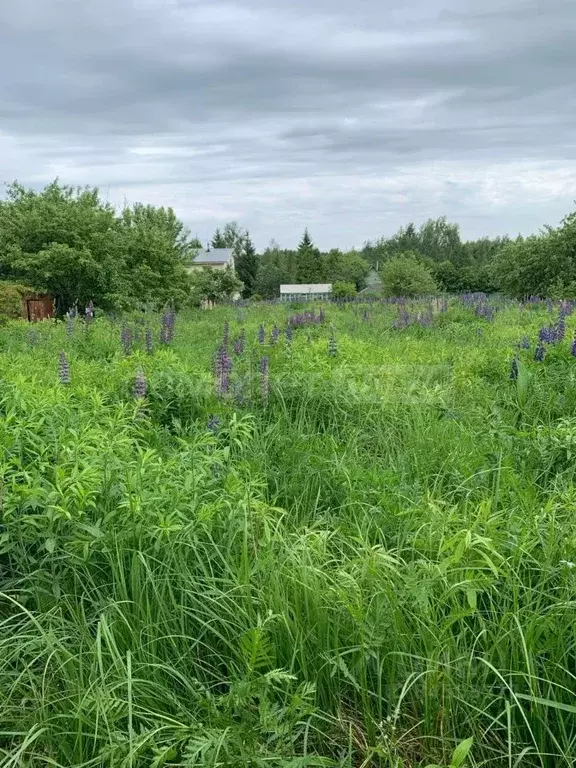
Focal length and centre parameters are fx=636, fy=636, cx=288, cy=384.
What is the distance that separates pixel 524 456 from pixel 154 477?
2141 mm

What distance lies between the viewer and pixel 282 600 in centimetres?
224

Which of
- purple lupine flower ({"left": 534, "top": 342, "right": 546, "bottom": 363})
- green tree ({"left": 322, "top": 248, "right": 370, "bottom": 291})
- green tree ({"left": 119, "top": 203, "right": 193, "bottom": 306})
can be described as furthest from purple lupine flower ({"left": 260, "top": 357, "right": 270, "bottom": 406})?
green tree ({"left": 322, "top": 248, "right": 370, "bottom": 291})

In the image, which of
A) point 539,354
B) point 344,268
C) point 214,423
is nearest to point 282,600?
point 214,423

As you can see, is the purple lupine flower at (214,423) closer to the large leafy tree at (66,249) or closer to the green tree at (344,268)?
the large leafy tree at (66,249)

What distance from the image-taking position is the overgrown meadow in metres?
1.89

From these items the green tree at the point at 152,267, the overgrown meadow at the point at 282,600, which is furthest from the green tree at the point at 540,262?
the overgrown meadow at the point at 282,600

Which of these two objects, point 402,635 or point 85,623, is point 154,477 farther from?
point 402,635

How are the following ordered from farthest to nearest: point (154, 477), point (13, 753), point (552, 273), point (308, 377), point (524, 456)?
point (552, 273) < point (308, 377) < point (524, 456) < point (154, 477) < point (13, 753)

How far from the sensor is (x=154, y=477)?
9.58ft

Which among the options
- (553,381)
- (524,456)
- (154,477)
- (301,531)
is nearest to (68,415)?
(154,477)

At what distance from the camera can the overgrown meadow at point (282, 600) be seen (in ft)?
6.20

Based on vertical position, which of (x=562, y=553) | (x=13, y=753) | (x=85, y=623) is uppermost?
(x=562, y=553)

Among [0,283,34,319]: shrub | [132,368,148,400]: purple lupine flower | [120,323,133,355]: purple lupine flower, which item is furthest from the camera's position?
[0,283,34,319]: shrub

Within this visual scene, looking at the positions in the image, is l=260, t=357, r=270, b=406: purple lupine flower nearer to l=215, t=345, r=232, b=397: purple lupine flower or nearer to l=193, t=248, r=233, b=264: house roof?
l=215, t=345, r=232, b=397: purple lupine flower
